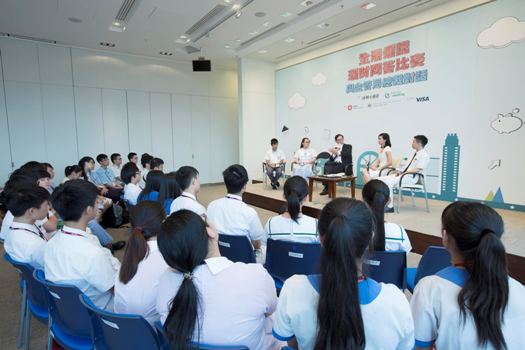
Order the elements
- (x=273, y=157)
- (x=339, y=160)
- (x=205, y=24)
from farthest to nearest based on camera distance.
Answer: (x=273, y=157)
(x=339, y=160)
(x=205, y=24)

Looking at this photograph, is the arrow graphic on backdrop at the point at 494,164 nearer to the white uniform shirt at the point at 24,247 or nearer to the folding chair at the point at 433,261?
the folding chair at the point at 433,261

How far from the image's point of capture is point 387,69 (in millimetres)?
6289

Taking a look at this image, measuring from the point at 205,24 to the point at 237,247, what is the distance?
5466 mm

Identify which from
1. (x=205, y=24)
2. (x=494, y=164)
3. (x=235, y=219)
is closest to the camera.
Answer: (x=235, y=219)

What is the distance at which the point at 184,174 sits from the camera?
2.90 meters

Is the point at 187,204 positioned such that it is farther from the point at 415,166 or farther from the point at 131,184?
the point at 415,166

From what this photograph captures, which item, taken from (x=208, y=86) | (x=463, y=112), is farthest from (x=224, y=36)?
(x=463, y=112)

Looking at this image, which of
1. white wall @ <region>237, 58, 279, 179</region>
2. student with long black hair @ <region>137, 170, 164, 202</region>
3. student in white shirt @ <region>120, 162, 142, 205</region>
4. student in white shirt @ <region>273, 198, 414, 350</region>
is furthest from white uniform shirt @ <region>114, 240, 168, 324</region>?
white wall @ <region>237, 58, 279, 179</region>

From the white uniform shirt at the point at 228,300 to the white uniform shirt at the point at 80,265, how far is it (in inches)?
24.3

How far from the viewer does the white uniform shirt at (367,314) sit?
36.8 inches

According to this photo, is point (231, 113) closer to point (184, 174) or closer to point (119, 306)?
point (184, 174)

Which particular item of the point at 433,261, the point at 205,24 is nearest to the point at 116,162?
the point at 205,24

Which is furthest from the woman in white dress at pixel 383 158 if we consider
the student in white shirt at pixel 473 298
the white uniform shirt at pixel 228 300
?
the white uniform shirt at pixel 228 300

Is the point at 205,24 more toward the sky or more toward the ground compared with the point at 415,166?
more toward the sky
